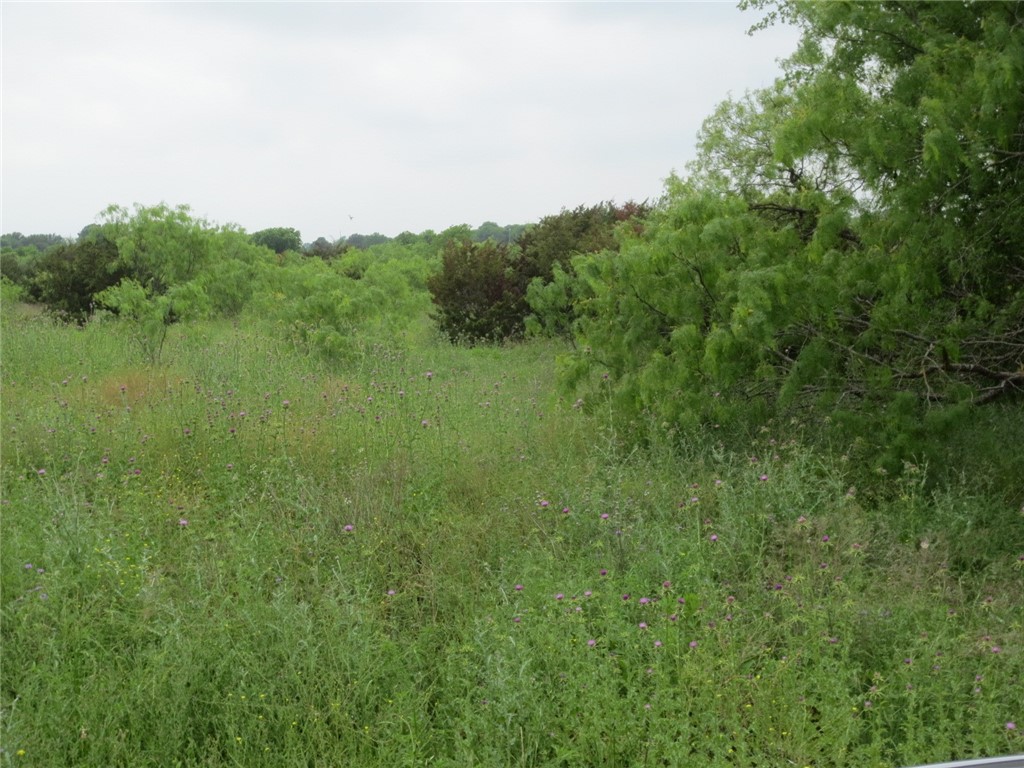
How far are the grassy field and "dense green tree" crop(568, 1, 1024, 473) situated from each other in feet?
1.88

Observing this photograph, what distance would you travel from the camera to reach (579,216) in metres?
17.0

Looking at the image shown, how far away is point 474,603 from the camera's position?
4.21 metres

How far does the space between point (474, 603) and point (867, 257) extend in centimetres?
337

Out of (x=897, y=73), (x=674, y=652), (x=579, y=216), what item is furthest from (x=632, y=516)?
(x=579, y=216)

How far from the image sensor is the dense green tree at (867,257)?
5.14 m

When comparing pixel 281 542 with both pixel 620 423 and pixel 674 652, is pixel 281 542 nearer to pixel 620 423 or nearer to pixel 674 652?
pixel 674 652

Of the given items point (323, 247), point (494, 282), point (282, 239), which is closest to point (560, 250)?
point (494, 282)

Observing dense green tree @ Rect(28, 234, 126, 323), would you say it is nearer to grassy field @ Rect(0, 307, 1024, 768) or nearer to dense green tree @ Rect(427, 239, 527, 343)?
dense green tree @ Rect(427, 239, 527, 343)

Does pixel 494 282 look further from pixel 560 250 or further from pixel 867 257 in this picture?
pixel 867 257

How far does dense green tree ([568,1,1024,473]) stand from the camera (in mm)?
5137

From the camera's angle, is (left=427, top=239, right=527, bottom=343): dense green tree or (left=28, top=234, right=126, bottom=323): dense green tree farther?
(left=28, top=234, right=126, bottom=323): dense green tree

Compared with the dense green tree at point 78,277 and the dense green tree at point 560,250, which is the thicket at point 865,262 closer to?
the dense green tree at point 560,250

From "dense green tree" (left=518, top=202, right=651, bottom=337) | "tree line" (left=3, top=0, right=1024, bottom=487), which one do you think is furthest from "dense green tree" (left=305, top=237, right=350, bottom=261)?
"tree line" (left=3, top=0, right=1024, bottom=487)

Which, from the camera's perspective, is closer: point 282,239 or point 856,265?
point 856,265
